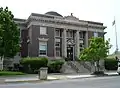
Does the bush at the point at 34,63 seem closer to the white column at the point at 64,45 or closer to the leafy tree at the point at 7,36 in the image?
the leafy tree at the point at 7,36

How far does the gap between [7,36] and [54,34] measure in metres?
14.7

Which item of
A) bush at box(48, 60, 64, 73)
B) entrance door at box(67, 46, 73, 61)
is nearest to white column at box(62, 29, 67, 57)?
entrance door at box(67, 46, 73, 61)

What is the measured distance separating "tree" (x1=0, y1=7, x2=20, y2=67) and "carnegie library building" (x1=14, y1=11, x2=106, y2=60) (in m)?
9.66

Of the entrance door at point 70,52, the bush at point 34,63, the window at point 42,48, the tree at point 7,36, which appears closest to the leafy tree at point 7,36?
the tree at point 7,36

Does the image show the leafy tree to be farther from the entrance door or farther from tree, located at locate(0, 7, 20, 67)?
the entrance door

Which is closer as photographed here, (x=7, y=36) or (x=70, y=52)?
(x=7, y=36)

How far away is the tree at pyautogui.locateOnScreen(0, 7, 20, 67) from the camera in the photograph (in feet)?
118

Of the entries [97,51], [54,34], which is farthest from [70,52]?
[97,51]

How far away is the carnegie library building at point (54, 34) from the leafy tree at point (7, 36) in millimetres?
9665

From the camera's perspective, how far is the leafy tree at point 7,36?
36.0 metres

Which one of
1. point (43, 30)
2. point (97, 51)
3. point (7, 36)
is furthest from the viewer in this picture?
point (43, 30)

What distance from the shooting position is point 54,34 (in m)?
49.8

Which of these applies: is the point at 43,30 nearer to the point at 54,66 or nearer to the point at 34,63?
the point at 54,66

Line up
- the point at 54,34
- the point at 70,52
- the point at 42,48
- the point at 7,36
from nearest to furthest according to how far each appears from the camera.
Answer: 1. the point at 7,36
2. the point at 42,48
3. the point at 54,34
4. the point at 70,52
